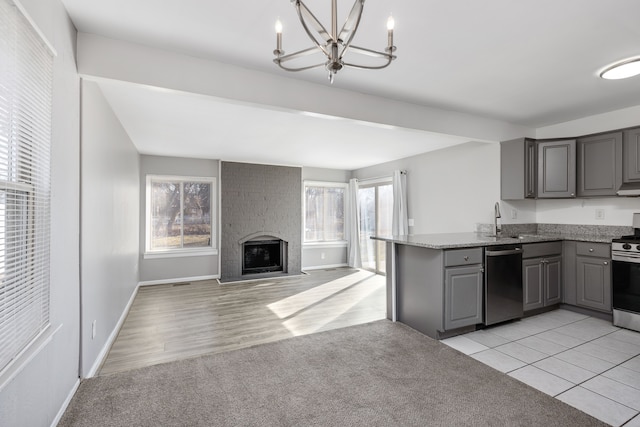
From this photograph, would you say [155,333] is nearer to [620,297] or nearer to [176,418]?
[176,418]

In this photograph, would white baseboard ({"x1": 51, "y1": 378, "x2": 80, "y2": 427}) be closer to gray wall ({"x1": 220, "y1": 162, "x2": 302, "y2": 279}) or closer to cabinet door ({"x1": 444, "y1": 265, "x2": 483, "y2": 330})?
cabinet door ({"x1": 444, "y1": 265, "x2": 483, "y2": 330})

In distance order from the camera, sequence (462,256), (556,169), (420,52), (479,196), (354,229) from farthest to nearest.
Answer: (354,229) < (479,196) < (556,169) < (462,256) < (420,52)

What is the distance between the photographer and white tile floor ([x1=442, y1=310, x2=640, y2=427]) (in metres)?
2.08

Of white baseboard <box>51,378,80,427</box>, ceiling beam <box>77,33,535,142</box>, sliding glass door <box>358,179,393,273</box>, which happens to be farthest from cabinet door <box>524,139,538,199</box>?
white baseboard <box>51,378,80,427</box>

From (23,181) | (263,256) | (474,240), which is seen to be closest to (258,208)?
(263,256)

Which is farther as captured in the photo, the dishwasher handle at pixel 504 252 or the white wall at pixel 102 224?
the dishwasher handle at pixel 504 252

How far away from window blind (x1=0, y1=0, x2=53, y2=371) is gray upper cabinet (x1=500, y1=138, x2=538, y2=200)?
469 centimetres

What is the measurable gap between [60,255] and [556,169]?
5163mm

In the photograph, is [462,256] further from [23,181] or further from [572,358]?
[23,181]

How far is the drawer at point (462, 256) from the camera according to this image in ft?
9.93

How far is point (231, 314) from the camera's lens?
4.00m

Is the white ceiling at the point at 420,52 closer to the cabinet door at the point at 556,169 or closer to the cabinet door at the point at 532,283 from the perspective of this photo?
the cabinet door at the point at 556,169

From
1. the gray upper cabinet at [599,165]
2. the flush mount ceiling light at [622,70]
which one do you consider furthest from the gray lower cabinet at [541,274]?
the flush mount ceiling light at [622,70]

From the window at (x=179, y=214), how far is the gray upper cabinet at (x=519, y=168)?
16.7ft
